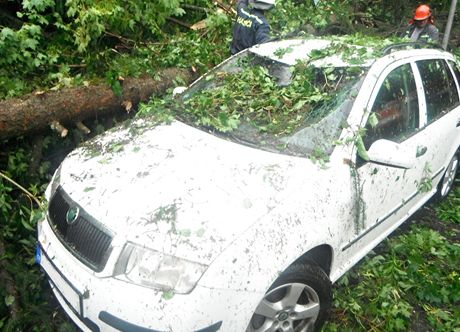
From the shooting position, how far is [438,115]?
395cm

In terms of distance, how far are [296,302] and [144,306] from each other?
104cm

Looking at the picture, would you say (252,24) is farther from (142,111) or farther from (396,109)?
(396,109)

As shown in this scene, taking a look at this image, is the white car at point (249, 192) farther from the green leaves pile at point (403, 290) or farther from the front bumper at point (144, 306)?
the green leaves pile at point (403, 290)

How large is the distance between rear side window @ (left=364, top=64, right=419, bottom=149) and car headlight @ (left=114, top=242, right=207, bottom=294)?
5.26 ft

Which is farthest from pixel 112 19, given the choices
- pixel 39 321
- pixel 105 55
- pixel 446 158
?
pixel 446 158

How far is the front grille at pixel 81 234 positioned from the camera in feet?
7.83

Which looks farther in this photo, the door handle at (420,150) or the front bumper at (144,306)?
the door handle at (420,150)

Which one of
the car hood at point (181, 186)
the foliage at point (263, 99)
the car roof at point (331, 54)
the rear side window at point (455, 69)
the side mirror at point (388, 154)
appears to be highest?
the car roof at point (331, 54)

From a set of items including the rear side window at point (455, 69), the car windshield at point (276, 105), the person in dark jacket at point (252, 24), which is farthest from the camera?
the person in dark jacket at point (252, 24)

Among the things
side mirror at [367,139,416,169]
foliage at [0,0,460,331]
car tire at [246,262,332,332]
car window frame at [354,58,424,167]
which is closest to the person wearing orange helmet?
foliage at [0,0,460,331]

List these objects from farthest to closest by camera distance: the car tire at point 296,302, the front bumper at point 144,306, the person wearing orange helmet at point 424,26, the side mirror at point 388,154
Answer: the person wearing orange helmet at point 424,26 → the side mirror at point 388,154 → the car tire at point 296,302 → the front bumper at point 144,306

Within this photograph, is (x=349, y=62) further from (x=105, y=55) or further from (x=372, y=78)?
(x=105, y=55)

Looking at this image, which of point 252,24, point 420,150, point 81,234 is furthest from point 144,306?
point 252,24

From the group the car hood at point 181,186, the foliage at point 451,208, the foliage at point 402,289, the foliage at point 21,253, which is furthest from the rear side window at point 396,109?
the foliage at point 21,253
